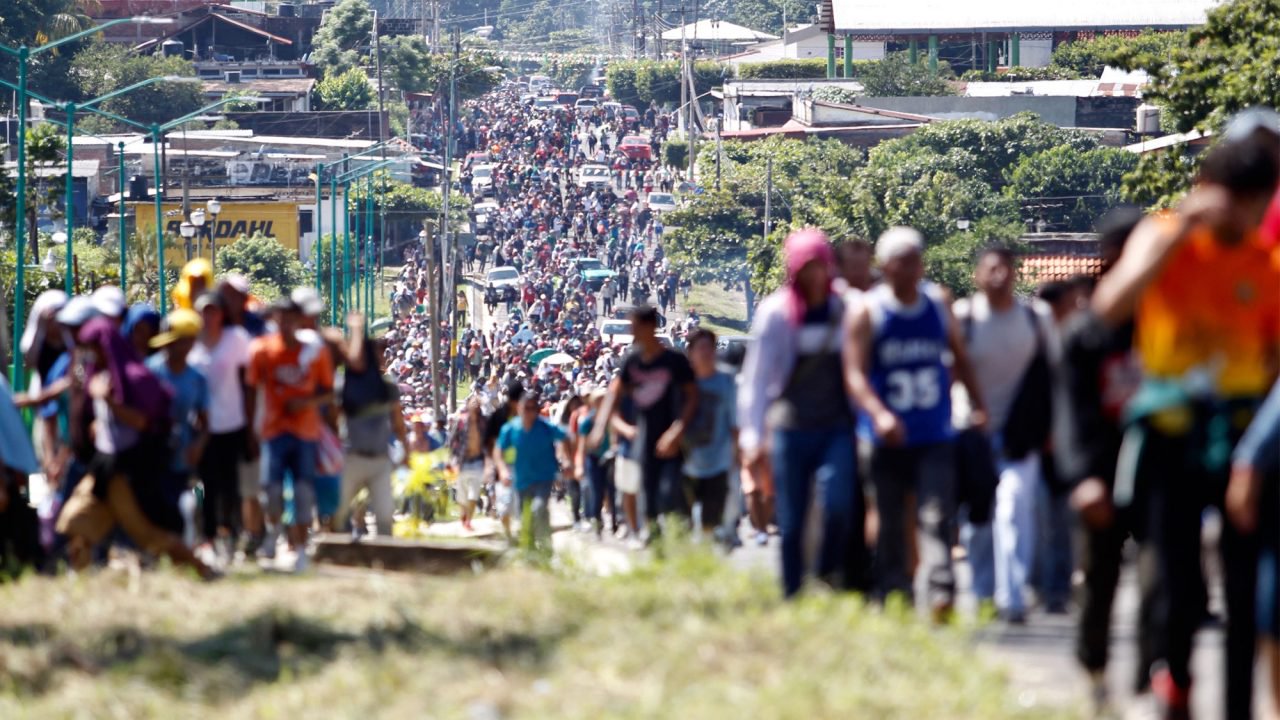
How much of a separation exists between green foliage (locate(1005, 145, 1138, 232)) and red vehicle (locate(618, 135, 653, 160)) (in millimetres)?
35611

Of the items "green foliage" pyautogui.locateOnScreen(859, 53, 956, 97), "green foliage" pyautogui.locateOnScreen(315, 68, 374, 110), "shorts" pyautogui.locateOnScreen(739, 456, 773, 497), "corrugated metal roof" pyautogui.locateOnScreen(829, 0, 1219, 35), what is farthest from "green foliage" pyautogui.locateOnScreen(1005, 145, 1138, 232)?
"shorts" pyautogui.locateOnScreen(739, 456, 773, 497)

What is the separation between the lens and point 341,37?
412 feet

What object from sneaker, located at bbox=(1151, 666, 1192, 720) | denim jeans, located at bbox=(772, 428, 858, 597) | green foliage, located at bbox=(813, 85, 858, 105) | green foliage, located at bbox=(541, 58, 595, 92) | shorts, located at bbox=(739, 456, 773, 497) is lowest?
shorts, located at bbox=(739, 456, 773, 497)

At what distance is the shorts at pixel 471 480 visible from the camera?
55.3ft

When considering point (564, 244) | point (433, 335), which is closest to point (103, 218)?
point (564, 244)

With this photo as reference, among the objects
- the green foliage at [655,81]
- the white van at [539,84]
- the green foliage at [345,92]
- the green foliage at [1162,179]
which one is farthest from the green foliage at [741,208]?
the white van at [539,84]

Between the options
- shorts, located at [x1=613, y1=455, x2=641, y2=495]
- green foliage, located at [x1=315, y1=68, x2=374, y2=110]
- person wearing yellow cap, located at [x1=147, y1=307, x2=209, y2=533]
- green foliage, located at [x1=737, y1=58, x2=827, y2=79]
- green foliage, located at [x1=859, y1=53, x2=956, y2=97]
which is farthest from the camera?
green foliage, located at [x1=737, y1=58, x2=827, y2=79]

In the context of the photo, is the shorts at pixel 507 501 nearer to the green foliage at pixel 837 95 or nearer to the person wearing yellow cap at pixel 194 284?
the person wearing yellow cap at pixel 194 284

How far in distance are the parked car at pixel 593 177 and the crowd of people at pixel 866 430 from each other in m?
80.2

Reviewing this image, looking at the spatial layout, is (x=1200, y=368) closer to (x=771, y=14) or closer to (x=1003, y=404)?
(x=1003, y=404)

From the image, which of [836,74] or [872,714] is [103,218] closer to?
[836,74]

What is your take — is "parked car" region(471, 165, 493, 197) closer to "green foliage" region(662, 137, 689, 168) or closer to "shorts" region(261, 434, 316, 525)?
"green foliage" region(662, 137, 689, 168)

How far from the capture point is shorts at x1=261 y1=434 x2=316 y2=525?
1105 centimetres

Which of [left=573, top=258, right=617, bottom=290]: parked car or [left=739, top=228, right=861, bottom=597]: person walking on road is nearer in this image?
[left=739, top=228, right=861, bottom=597]: person walking on road
